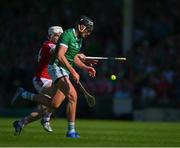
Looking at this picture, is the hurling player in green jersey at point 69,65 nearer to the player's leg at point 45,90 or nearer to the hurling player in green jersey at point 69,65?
the hurling player in green jersey at point 69,65

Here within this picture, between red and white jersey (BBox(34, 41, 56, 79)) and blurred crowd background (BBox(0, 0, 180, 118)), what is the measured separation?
10738mm

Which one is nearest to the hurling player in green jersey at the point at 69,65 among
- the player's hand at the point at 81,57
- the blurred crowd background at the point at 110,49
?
the player's hand at the point at 81,57

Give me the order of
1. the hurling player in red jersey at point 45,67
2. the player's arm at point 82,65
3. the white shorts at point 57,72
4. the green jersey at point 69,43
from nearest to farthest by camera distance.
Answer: the green jersey at point 69,43, the player's arm at point 82,65, the white shorts at point 57,72, the hurling player in red jersey at point 45,67

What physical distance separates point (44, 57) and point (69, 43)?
2.98 m

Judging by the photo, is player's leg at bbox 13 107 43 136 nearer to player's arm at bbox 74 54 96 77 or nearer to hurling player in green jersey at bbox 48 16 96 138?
hurling player in green jersey at bbox 48 16 96 138

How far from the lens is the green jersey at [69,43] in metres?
19.2

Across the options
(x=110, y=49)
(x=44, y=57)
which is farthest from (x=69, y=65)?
(x=110, y=49)

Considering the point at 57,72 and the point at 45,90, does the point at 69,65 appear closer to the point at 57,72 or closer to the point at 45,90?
the point at 57,72

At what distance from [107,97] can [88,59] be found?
1317cm

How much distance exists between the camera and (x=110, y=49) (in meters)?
35.9

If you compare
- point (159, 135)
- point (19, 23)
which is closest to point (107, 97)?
point (19, 23)

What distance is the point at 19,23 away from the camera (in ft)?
126

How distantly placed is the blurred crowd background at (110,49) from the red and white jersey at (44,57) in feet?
35.2

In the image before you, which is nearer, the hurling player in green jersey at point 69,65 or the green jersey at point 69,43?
the hurling player in green jersey at point 69,65
